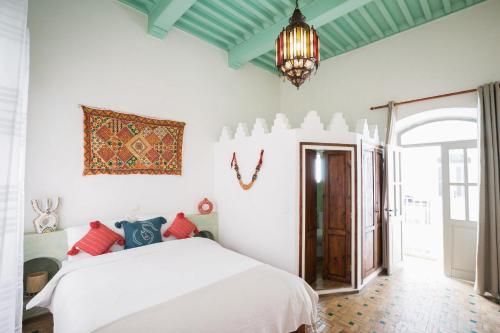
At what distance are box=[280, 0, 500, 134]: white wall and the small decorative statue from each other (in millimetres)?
4613

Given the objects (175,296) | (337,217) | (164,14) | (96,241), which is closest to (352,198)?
(337,217)

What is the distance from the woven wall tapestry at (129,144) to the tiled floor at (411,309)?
9.56 feet

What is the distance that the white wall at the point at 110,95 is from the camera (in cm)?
276

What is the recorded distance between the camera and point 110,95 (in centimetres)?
322

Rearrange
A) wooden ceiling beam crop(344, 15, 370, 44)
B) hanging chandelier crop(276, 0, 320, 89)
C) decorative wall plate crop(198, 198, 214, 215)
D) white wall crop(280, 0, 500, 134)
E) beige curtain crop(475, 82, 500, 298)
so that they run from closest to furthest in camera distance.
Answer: hanging chandelier crop(276, 0, 320, 89) → beige curtain crop(475, 82, 500, 298) → white wall crop(280, 0, 500, 134) → wooden ceiling beam crop(344, 15, 370, 44) → decorative wall plate crop(198, 198, 214, 215)

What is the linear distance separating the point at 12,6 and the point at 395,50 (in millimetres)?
4777

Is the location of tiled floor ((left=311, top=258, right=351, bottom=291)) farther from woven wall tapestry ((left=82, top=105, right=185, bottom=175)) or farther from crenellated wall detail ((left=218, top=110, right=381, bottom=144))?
woven wall tapestry ((left=82, top=105, right=185, bottom=175))

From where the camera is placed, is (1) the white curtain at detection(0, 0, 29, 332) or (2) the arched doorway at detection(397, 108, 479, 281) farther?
(2) the arched doorway at detection(397, 108, 479, 281)

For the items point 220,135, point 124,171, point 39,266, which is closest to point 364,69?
point 220,135

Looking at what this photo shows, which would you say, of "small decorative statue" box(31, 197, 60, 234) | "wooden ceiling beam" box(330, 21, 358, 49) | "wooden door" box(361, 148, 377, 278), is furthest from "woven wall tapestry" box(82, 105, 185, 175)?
"wooden ceiling beam" box(330, 21, 358, 49)

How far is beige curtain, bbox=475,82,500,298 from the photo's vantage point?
3.04 metres

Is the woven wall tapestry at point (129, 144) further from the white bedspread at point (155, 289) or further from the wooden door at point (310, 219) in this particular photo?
the wooden door at point (310, 219)

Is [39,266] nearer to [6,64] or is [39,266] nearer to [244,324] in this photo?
[6,64]

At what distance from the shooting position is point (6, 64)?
135 centimetres
